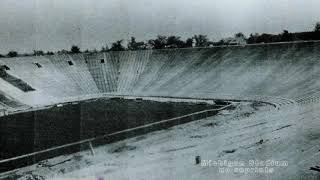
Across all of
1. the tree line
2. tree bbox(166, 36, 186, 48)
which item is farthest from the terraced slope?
tree bbox(166, 36, 186, 48)

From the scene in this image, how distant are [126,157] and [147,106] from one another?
10723 millimetres

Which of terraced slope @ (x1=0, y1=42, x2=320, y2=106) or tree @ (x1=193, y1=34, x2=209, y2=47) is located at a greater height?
tree @ (x1=193, y1=34, x2=209, y2=47)

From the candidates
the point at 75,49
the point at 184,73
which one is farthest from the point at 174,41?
the point at 184,73

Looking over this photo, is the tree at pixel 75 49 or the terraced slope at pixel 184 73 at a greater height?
the tree at pixel 75 49

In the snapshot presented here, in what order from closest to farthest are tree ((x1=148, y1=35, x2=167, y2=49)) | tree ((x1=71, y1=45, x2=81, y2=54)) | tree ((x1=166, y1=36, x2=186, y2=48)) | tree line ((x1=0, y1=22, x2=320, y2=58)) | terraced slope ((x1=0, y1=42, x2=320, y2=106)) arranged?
terraced slope ((x1=0, y1=42, x2=320, y2=106)), tree line ((x1=0, y1=22, x2=320, y2=58)), tree ((x1=71, y1=45, x2=81, y2=54)), tree ((x1=166, y1=36, x2=186, y2=48)), tree ((x1=148, y1=35, x2=167, y2=49))

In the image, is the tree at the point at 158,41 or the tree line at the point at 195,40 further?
the tree at the point at 158,41

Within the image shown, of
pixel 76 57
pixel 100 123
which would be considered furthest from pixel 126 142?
pixel 76 57

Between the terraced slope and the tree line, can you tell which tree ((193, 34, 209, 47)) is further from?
the terraced slope

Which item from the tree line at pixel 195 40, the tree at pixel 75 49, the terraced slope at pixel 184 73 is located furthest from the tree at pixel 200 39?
the terraced slope at pixel 184 73

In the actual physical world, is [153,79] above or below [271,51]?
below

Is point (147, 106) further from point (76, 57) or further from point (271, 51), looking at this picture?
point (76, 57)

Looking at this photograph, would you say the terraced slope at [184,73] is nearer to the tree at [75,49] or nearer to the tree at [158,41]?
the tree at [75,49]

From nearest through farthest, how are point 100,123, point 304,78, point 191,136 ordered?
point 191,136 → point 100,123 → point 304,78

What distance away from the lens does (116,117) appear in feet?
62.7
